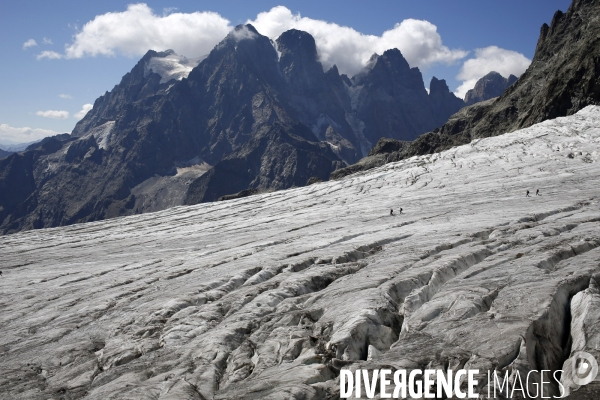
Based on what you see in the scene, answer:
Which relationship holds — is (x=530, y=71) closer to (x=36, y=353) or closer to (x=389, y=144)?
(x=389, y=144)

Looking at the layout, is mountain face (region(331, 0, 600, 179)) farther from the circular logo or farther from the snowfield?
the circular logo

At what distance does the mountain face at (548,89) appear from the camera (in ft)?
317

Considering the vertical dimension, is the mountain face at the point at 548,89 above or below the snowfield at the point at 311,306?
above

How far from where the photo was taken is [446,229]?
104ft

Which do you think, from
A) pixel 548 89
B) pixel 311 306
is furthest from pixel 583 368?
pixel 548 89

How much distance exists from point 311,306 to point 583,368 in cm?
1051

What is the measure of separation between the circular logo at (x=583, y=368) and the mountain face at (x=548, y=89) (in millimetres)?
97367

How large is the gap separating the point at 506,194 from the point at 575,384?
130 feet

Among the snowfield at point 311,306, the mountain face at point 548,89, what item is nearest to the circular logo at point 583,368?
the snowfield at point 311,306

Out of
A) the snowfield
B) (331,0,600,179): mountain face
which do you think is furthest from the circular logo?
(331,0,600,179): mountain face

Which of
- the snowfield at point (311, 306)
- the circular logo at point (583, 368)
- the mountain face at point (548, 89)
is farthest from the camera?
the mountain face at point (548, 89)

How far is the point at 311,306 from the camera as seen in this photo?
19.1 metres

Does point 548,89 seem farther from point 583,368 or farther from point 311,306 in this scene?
point 583,368

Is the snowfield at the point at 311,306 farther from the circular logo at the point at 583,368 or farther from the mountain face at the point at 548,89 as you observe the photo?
the mountain face at the point at 548,89
